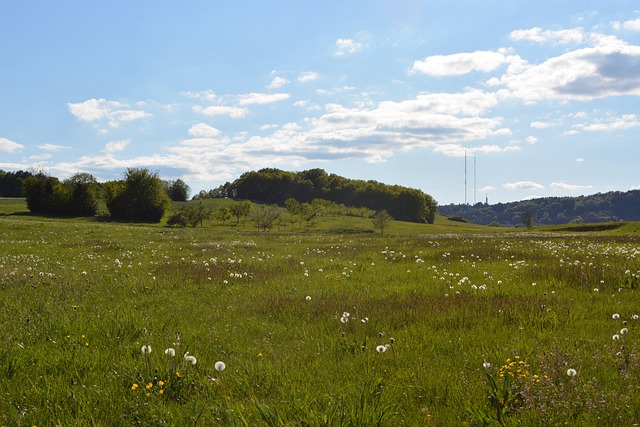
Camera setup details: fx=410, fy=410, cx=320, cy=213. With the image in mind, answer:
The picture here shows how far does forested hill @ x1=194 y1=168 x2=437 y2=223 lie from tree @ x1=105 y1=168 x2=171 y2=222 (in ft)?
261

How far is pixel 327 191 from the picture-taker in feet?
600

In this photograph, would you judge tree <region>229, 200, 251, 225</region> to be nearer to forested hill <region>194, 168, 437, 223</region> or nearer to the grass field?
forested hill <region>194, 168, 437, 223</region>

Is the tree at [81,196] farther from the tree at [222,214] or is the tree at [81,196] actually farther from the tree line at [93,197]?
the tree at [222,214]

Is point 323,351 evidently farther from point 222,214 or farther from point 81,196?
point 81,196

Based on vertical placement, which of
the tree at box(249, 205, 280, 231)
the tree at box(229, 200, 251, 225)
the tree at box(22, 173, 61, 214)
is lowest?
the tree at box(249, 205, 280, 231)

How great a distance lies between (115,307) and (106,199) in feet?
340

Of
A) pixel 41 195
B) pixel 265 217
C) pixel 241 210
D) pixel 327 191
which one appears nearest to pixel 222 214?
pixel 241 210

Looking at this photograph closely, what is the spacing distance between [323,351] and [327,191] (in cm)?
17786

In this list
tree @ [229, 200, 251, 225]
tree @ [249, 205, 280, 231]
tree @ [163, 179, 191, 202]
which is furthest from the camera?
tree @ [163, 179, 191, 202]

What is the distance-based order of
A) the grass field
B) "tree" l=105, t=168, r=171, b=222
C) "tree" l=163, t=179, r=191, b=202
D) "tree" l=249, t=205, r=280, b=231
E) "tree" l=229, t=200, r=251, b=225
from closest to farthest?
the grass field → "tree" l=249, t=205, r=280, b=231 → "tree" l=105, t=168, r=171, b=222 → "tree" l=229, t=200, r=251, b=225 → "tree" l=163, t=179, r=191, b=202

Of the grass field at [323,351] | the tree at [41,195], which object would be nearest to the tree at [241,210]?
the tree at [41,195]

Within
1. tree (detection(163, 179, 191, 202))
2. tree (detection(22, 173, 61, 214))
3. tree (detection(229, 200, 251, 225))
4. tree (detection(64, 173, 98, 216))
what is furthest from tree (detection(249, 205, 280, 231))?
tree (detection(163, 179, 191, 202))

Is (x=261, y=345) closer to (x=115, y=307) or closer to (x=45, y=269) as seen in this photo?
(x=115, y=307)

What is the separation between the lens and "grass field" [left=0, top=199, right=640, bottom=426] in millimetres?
3674
